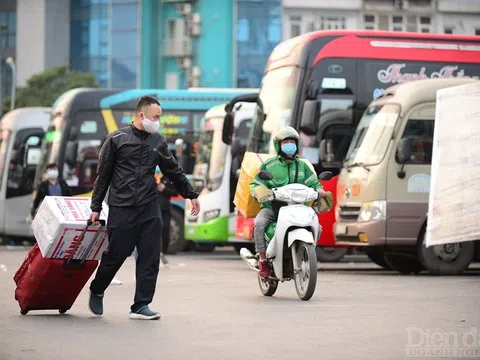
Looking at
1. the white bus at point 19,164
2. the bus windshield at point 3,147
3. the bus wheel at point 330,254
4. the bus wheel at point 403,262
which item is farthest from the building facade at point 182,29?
the bus wheel at point 403,262

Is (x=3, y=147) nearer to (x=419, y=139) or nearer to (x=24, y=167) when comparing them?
(x=24, y=167)

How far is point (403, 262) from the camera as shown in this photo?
21.9 metres

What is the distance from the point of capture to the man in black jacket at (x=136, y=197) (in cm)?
1225

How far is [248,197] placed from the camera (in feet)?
52.1

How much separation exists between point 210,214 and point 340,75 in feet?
20.8

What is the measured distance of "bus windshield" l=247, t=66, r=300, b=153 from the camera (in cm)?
2272

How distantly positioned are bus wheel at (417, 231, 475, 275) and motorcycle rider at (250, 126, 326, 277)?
16.7 ft

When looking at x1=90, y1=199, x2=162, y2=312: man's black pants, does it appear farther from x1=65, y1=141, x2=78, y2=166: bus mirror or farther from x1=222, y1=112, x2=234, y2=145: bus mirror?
x1=65, y1=141, x2=78, y2=166: bus mirror

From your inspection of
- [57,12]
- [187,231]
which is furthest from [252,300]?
[57,12]

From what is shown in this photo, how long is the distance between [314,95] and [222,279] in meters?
4.08

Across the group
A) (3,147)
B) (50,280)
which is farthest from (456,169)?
(3,147)

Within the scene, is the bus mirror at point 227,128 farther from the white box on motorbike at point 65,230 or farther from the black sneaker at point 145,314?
the black sneaker at point 145,314

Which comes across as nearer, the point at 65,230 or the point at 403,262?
the point at 65,230

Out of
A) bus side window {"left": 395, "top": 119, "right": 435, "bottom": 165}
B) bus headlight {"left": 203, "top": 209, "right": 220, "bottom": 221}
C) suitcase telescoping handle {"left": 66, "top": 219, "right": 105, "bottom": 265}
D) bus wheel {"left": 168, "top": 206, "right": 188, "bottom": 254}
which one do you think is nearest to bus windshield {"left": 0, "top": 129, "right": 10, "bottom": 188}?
bus wheel {"left": 168, "top": 206, "right": 188, "bottom": 254}
